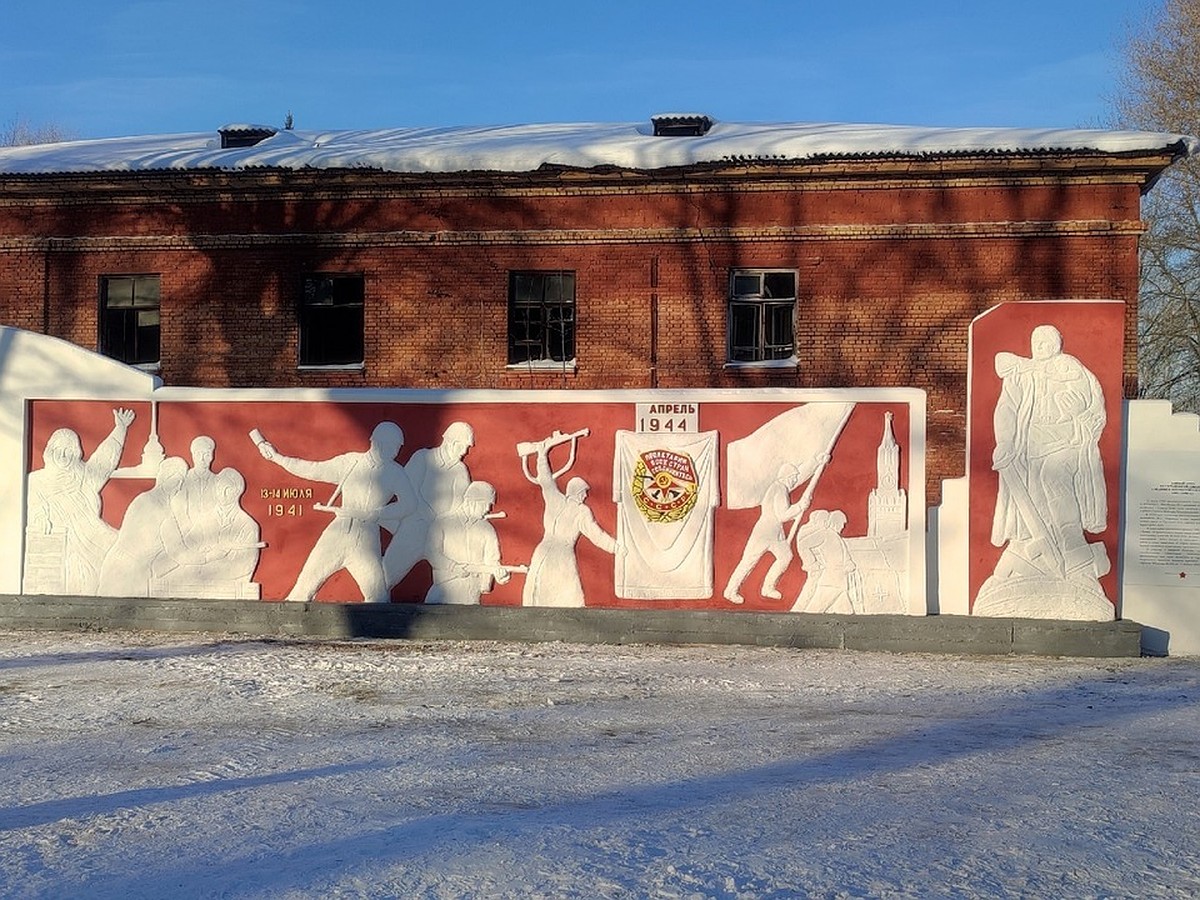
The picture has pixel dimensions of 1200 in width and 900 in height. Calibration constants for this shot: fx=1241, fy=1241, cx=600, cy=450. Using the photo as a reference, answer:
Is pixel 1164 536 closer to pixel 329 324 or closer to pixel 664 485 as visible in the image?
pixel 664 485

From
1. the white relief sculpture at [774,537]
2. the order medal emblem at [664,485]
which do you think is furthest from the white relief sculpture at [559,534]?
the white relief sculpture at [774,537]

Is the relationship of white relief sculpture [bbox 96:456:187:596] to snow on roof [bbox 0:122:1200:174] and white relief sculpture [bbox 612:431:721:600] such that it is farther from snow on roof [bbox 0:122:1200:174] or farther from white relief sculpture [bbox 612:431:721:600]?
snow on roof [bbox 0:122:1200:174]

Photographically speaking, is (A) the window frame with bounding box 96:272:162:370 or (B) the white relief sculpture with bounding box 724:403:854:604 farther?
(A) the window frame with bounding box 96:272:162:370

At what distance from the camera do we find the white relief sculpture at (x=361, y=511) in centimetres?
1252

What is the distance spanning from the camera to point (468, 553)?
12391 millimetres

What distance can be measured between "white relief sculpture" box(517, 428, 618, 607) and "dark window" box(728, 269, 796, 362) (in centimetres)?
732

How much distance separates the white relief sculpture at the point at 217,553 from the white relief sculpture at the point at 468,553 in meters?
1.86

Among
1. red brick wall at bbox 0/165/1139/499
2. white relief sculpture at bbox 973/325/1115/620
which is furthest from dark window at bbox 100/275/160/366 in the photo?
white relief sculpture at bbox 973/325/1115/620

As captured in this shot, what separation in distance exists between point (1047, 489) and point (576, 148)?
403 inches

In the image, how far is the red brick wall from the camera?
60.0 ft

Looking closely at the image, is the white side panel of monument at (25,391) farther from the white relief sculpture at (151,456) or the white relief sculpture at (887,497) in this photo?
the white relief sculpture at (887,497)

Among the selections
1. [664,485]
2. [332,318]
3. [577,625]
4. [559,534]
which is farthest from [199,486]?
[332,318]

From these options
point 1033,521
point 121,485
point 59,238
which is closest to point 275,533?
point 121,485

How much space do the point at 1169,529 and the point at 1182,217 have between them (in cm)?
2262
